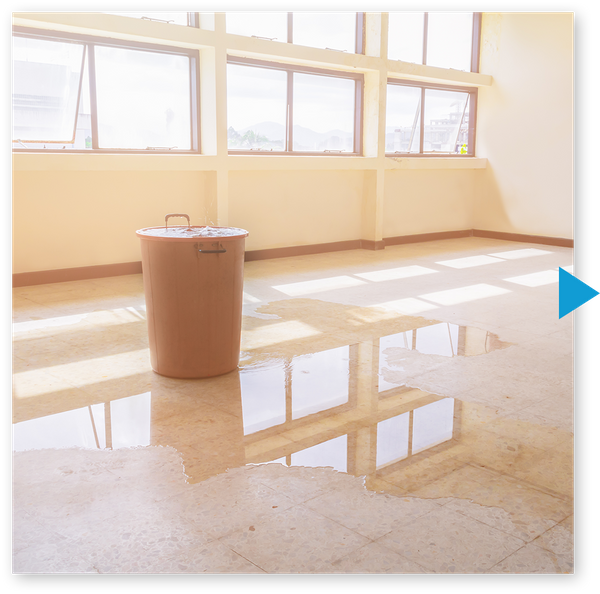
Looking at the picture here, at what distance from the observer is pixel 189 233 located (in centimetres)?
359

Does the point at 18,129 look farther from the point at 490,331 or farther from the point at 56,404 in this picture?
the point at 490,331

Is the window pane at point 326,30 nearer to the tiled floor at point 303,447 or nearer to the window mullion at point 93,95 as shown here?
the window mullion at point 93,95

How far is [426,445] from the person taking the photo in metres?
2.86

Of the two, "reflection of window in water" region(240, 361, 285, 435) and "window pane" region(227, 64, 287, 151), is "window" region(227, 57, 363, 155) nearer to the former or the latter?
"window pane" region(227, 64, 287, 151)

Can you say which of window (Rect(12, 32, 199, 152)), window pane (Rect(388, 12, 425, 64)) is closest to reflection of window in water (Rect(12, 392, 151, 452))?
window (Rect(12, 32, 199, 152))

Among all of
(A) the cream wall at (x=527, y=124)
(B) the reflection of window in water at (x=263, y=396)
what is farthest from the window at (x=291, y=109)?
(B) the reflection of window in water at (x=263, y=396)

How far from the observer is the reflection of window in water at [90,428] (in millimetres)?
2861

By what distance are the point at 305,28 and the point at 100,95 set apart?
117 inches

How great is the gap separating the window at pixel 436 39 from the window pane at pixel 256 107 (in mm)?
2272

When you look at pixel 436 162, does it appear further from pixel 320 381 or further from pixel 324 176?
pixel 320 381

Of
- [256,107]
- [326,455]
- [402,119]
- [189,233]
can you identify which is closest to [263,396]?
[326,455]

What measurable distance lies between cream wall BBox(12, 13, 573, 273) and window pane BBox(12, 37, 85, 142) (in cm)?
28

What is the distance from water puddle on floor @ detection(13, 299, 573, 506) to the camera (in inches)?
103

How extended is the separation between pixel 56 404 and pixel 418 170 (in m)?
7.87
